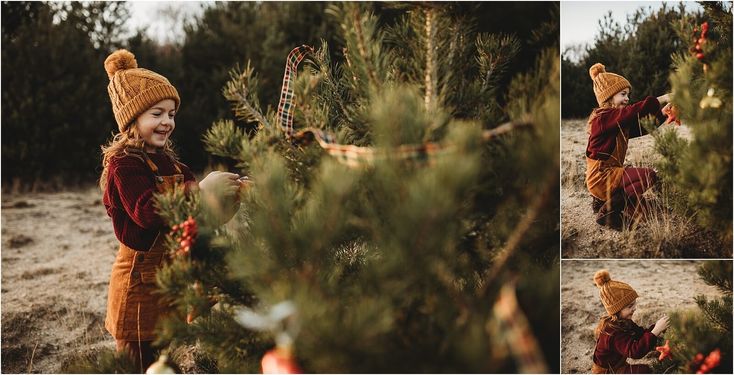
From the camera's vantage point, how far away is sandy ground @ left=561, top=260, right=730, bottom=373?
6.79 ft

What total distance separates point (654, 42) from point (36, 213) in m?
5.66

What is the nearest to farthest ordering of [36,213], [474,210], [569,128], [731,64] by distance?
[474,210], [731,64], [569,128], [36,213]

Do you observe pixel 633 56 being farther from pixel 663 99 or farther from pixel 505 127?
pixel 505 127

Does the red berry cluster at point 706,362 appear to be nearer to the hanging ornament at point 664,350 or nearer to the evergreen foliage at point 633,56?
the hanging ornament at point 664,350

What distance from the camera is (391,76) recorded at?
5.93 ft

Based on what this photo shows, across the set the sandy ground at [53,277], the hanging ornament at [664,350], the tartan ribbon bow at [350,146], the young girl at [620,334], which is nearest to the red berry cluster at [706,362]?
the hanging ornament at [664,350]

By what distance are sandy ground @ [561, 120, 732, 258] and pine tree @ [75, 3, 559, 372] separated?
1.16ft

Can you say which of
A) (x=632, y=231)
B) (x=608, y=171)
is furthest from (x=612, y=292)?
(x=608, y=171)

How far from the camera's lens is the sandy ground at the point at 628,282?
2.07 m

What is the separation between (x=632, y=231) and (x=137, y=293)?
173 centimetres

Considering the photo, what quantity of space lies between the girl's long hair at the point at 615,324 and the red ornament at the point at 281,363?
1.36m

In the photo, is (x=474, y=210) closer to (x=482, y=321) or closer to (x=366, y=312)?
(x=482, y=321)

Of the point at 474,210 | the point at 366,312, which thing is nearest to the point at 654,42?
the point at 474,210

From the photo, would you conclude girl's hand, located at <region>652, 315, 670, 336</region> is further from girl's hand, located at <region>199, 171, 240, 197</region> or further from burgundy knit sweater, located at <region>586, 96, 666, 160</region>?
girl's hand, located at <region>199, 171, 240, 197</region>
